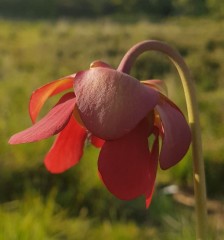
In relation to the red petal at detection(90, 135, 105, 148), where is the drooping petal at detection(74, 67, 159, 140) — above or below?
above

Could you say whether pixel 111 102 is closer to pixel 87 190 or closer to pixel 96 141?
pixel 96 141

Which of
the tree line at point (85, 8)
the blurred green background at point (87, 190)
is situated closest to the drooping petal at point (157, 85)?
the blurred green background at point (87, 190)

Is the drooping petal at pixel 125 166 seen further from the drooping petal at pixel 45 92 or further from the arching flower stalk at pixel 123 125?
the drooping petal at pixel 45 92

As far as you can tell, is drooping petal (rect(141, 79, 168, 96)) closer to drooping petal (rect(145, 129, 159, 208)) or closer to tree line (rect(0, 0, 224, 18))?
drooping petal (rect(145, 129, 159, 208))

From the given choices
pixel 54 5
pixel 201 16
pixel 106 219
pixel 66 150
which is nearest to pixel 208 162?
pixel 106 219

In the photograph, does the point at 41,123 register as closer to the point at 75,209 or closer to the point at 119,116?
the point at 119,116

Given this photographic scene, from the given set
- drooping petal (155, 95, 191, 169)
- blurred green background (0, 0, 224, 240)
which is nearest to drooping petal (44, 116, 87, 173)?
drooping petal (155, 95, 191, 169)
